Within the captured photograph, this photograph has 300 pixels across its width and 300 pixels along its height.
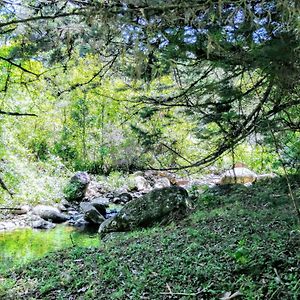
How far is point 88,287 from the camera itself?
345 centimetres

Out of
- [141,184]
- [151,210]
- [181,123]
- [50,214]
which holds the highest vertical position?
[181,123]

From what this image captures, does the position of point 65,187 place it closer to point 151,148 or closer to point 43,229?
point 43,229

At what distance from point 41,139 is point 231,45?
12.8m

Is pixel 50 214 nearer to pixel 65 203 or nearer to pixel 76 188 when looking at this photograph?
pixel 65 203

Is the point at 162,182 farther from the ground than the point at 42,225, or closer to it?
farther from the ground

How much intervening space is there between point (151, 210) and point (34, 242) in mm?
2345

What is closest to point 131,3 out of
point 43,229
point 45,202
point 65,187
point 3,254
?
point 3,254

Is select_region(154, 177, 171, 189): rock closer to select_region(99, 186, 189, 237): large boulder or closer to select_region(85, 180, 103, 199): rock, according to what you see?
select_region(85, 180, 103, 199): rock

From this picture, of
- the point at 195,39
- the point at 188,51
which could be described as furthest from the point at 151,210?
the point at 195,39

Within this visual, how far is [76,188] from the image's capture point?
1198 centimetres

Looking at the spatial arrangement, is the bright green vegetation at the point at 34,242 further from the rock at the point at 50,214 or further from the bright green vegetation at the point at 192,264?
the bright green vegetation at the point at 192,264

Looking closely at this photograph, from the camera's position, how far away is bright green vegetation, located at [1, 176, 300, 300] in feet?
9.15

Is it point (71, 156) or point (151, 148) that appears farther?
point (71, 156)

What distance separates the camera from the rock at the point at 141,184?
1318 centimetres
